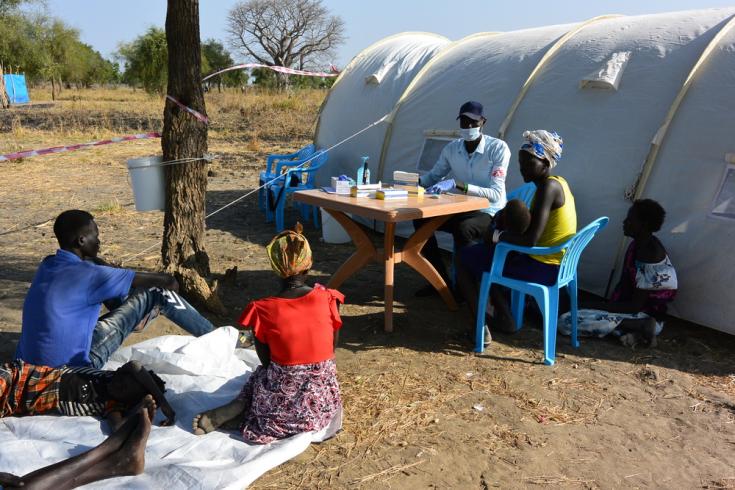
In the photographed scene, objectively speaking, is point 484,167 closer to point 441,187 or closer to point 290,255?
point 441,187

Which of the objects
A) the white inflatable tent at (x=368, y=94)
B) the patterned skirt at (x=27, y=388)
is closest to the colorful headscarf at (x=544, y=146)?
the patterned skirt at (x=27, y=388)

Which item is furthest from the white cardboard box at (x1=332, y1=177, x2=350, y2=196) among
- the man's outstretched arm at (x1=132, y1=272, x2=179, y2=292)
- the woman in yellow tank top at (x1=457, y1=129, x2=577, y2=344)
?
the man's outstretched arm at (x1=132, y1=272, x2=179, y2=292)

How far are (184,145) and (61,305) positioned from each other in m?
2.02

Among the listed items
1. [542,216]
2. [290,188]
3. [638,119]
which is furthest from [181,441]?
[290,188]

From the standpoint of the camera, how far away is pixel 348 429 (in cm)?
327

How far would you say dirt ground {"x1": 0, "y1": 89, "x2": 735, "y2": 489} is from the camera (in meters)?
2.90

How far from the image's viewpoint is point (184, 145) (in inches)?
188

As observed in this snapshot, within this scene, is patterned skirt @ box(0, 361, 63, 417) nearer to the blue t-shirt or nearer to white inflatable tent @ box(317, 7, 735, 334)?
the blue t-shirt

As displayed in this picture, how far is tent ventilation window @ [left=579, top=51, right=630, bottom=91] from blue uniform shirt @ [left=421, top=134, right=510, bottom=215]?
108cm

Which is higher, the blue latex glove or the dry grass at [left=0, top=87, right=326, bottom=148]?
the dry grass at [left=0, top=87, right=326, bottom=148]

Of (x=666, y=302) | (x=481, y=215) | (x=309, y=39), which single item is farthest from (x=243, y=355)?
(x=309, y=39)

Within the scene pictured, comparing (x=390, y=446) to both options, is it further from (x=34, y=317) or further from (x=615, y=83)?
(x=615, y=83)

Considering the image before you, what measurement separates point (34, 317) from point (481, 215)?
3.37 metres

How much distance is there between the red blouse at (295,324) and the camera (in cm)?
287
